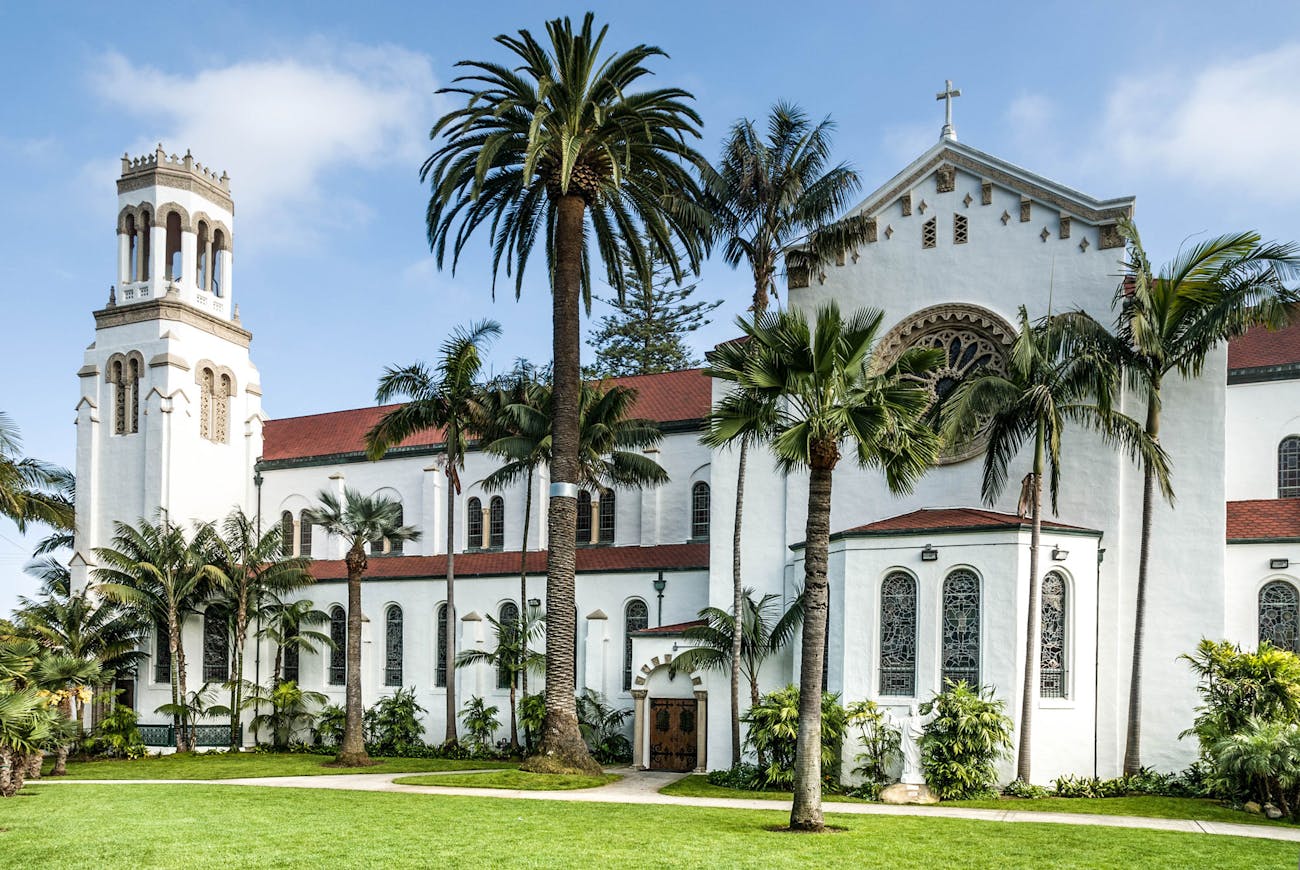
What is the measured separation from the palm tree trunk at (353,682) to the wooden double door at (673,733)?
7.48 metres

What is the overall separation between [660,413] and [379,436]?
29.9ft

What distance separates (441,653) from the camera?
1500 inches

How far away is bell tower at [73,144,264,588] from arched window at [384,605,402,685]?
30.3 ft

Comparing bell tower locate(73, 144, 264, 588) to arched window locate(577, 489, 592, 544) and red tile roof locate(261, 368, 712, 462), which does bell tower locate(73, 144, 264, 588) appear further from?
arched window locate(577, 489, 592, 544)

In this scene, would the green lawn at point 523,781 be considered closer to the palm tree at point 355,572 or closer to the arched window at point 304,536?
the palm tree at point 355,572

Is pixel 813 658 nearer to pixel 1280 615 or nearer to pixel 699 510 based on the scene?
pixel 1280 615

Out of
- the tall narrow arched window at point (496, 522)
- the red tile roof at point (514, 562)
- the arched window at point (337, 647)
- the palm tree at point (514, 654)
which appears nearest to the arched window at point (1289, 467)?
the red tile roof at point (514, 562)

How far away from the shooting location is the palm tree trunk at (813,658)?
1769cm

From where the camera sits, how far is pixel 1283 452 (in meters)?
29.0

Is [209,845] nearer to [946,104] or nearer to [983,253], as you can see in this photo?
[983,253]

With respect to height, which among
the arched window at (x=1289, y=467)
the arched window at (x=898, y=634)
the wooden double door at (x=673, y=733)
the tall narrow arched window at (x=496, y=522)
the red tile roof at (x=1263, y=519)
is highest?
the arched window at (x=1289, y=467)

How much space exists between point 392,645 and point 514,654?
7342 mm

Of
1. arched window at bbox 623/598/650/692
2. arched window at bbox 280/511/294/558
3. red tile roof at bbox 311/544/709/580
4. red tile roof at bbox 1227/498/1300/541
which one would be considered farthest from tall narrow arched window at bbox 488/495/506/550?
red tile roof at bbox 1227/498/1300/541

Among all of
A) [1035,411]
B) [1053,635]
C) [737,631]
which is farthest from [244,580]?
[1035,411]
